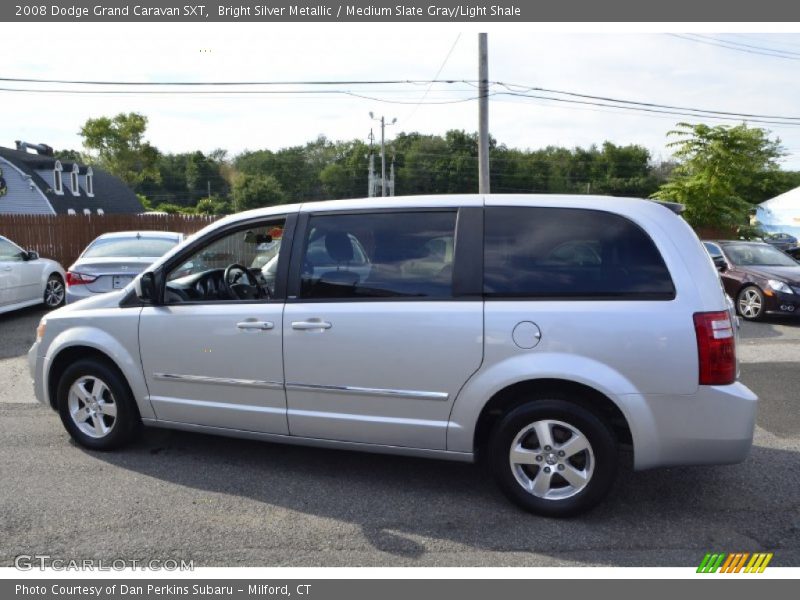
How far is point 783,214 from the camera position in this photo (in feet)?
149

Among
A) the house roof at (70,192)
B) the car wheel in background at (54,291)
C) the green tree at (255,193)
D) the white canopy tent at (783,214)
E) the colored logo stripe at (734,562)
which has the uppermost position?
the green tree at (255,193)

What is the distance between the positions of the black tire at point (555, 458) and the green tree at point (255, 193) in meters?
67.7

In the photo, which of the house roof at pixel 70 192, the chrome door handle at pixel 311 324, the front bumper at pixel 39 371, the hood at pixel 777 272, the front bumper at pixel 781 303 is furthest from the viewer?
the house roof at pixel 70 192

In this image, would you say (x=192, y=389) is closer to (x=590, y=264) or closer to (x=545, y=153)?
(x=590, y=264)

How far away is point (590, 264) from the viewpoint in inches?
144

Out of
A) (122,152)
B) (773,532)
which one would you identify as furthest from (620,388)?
(122,152)

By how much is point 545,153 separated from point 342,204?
2969 inches

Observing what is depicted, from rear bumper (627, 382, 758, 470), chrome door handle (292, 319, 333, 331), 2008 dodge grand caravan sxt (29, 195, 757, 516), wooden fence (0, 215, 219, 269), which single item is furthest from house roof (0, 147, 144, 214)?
rear bumper (627, 382, 758, 470)

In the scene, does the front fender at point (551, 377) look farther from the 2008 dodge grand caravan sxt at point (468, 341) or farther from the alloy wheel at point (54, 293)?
the alloy wheel at point (54, 293)

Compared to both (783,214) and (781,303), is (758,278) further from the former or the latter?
(783,214)

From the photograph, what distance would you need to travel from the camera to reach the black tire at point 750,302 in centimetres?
1091

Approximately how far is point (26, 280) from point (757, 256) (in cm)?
1321
